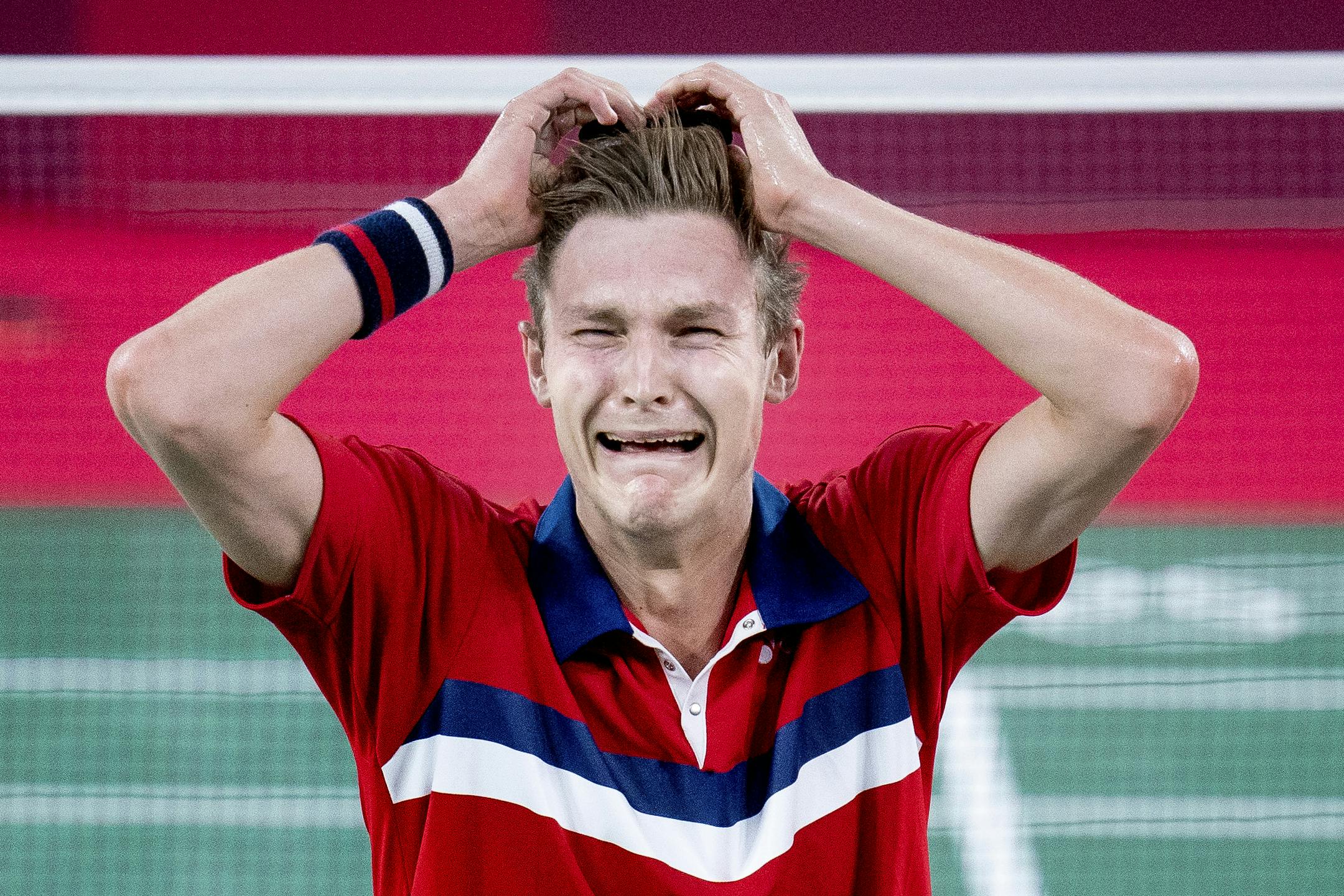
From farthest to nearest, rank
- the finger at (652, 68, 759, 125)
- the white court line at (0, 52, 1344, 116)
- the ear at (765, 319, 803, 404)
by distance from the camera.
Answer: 1. the white court line at (0, 52, 1344, 116)
2. the ear at (765, 319, 803, 404)
3. the finger at (652, 68, 759, 125)

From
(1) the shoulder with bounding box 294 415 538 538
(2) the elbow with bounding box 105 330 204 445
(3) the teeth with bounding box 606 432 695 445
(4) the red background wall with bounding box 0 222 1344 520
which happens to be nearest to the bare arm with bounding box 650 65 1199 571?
(3) the teeth with bounding box 606 432 695 445

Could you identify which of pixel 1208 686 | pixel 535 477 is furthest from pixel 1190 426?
pixel 535 477

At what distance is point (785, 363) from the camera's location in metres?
2.55

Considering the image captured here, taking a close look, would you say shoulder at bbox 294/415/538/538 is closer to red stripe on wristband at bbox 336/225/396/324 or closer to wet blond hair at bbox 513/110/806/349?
red stripe on wristband at bbox 336/225/396/324

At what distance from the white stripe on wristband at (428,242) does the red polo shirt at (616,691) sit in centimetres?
31

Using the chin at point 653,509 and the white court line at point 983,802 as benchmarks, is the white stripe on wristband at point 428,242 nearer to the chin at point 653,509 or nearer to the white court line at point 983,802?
the chin at point 653,509

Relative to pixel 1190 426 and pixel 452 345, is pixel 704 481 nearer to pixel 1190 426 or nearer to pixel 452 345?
pixel 452 345

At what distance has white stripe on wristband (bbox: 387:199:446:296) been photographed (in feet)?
7.08

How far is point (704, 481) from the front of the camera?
2.24 metres

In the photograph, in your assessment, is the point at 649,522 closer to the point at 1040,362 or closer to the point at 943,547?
the point at 943,547

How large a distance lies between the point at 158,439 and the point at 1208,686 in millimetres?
6040

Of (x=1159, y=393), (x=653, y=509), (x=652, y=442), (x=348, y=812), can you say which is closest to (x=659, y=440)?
(x=652, y=442)

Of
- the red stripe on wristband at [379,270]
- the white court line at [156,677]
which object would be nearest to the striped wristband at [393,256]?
the red stripe on wristband at [379,270]

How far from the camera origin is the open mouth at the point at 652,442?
2244 mm
